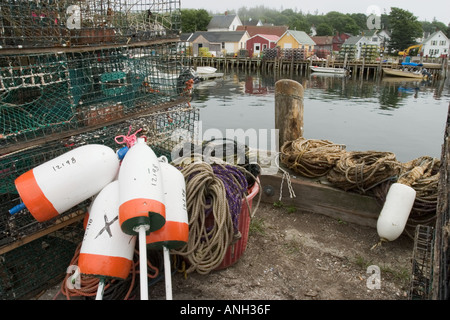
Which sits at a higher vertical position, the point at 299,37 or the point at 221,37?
the point at 221,37

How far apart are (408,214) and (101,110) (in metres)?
3.08

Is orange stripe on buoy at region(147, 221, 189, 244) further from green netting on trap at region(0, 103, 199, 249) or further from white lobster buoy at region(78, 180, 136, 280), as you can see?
green netting on trap at region(0, 103, 199, 249)

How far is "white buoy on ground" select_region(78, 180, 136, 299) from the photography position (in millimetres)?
2314

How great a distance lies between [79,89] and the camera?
130 inches

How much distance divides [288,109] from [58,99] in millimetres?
3184

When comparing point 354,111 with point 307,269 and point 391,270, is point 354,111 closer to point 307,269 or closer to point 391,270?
point 391,270

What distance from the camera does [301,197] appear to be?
4375 mm

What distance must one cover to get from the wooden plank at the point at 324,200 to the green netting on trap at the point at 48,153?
54.1 inches

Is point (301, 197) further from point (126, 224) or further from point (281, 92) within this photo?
point (126, 224)

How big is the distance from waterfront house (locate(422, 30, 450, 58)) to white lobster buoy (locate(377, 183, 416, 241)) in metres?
72.7

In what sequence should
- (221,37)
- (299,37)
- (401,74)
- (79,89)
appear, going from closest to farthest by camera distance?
(79,89)
(401,74)
(299,37)
(221,37)

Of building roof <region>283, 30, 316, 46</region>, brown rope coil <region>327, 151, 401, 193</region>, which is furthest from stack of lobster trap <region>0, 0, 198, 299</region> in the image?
building roof <region>283, 30, 316, 46</region>

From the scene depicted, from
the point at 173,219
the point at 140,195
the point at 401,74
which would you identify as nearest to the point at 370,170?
the point at 173,219

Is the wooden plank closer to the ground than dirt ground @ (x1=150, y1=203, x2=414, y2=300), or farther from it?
farther from it
